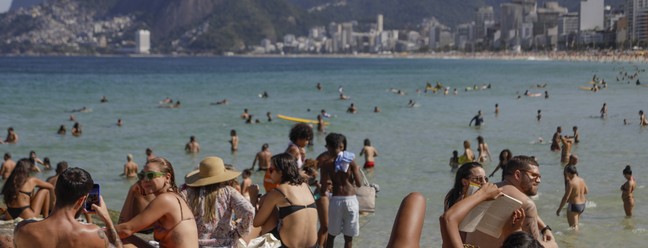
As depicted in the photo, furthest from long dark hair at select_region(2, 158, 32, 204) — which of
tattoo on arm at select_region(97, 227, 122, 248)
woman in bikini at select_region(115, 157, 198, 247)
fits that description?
tattoo on arm at select_region(97, 227, 122, 248)

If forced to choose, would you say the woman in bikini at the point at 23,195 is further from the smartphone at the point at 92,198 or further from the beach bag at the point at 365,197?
the smartphone at the point at 92,198

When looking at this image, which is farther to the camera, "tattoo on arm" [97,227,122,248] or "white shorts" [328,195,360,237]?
"white shorts" [328,195,360,237]

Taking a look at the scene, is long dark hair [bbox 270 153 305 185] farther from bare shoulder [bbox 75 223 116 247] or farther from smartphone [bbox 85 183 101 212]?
bare shoulder [bbox 75 223 116 247]

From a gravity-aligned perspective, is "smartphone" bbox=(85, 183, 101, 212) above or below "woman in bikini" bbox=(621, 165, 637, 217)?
above

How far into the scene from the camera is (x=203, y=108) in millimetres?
44312

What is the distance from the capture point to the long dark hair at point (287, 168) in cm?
608

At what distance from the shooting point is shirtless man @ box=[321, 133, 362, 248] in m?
8.04

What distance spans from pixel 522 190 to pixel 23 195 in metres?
6.17

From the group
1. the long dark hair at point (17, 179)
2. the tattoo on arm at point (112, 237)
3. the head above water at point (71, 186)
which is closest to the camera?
the head above water at point (71, 186)

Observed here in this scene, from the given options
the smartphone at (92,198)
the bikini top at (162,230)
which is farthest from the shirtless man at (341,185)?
the smartphone at (92,198)

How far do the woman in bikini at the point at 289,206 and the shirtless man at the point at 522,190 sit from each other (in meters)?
1.62

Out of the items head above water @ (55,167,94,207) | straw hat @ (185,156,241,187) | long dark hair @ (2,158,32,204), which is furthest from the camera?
long dark hair @ (2,158,32,204)

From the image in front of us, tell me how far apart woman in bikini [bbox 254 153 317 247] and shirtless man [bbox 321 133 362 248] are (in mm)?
1676

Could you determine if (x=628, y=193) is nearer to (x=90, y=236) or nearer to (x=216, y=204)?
(x=216, y=204)
